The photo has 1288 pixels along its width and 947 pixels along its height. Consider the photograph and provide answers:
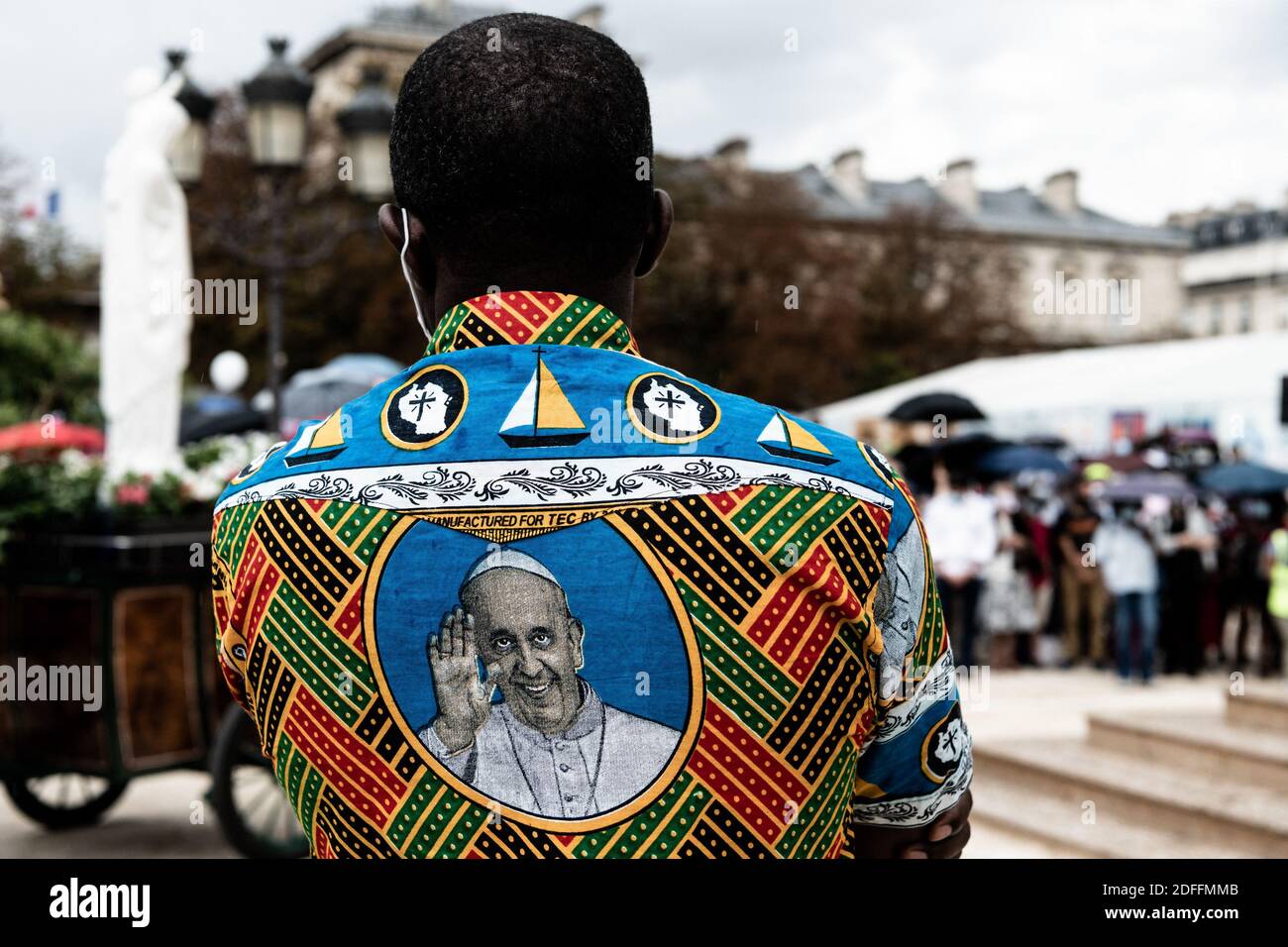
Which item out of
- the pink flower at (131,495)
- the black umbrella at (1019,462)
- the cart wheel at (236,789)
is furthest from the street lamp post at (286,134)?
the black umbrella at (1019,462)

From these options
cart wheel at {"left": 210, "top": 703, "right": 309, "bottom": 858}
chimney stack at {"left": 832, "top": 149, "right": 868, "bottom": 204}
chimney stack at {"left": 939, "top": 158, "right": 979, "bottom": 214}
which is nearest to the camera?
cart wheel at {"left": 210, "top": 703, "right": 309, "bottom": 858}

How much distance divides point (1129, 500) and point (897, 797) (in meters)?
11.6

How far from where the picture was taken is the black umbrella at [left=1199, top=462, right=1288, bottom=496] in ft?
43.7

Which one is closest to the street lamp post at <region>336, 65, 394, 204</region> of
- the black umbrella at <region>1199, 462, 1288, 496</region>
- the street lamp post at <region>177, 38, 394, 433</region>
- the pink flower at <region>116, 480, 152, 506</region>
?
the street lamp post at <region>177, 38, 394, 433</region>

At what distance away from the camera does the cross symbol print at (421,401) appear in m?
1.45

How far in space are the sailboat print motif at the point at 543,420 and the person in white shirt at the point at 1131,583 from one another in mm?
11654

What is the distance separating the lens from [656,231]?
Result: 5.21 ft

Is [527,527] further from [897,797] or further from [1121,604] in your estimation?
[1121,604]

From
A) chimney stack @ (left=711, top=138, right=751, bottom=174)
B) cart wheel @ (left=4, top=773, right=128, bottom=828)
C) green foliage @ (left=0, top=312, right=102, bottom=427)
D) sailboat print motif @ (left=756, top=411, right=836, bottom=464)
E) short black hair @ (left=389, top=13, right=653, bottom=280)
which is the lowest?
cart wheel @ (left=4, top=773, right=128, bottom=828)

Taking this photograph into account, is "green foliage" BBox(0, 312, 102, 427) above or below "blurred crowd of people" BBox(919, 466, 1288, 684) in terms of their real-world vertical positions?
above

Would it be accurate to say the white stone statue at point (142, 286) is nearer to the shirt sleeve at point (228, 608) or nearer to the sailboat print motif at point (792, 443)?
the shirt sleeve at point (228, 608)

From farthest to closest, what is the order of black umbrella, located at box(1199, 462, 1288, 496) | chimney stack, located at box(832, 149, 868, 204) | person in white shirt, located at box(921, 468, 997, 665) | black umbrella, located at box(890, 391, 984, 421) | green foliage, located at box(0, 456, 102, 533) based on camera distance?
chimney stack, located at box(832, 149, 868, 204)
black umbrella, located at box(890, 391, 984, 421)
black umbrella, located at box(1199, 462, 1288, 496)
person in white shirt, located at box(921, 468, 997, 665)
green foliage, located at box(0, 456, 102, 533)

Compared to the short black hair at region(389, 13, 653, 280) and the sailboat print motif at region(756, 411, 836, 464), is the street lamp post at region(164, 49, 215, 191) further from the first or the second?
the sailboat print motif at region(756, 411, 836, 464)

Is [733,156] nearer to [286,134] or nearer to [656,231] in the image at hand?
[286,134]
